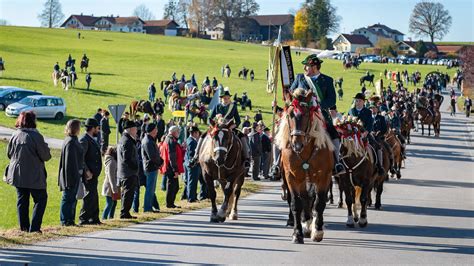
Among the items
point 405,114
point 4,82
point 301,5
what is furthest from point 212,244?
point 301,5

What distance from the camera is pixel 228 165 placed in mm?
15555

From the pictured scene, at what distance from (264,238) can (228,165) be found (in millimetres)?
2740

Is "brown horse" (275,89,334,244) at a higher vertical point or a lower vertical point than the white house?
lower

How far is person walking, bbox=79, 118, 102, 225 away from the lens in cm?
1411

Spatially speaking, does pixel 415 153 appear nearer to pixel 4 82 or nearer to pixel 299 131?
pixel 299 131

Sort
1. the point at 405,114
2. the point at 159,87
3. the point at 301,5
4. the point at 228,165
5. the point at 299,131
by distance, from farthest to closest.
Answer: the point at 301,5 < the point at 159,87 < the point at 405,114 < the point at 228,165 < the point at 299,131

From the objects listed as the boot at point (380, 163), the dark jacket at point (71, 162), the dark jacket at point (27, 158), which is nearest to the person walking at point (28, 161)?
the dark jacket at point (27, 158)

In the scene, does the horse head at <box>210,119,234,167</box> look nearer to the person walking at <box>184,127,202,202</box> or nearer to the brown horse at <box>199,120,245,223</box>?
the brown horse at <box>199,120,245,223</box>

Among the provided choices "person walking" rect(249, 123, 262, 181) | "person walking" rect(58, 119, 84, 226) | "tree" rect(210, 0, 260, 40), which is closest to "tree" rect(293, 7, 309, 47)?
"tree" rect(210, 0, 260, 40)

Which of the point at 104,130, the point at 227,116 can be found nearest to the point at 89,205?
the point at 227,116

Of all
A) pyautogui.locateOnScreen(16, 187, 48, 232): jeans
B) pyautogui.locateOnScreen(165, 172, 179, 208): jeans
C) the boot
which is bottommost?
pyautogui.locateOnScreen(165, 172, 179, 208): jeans

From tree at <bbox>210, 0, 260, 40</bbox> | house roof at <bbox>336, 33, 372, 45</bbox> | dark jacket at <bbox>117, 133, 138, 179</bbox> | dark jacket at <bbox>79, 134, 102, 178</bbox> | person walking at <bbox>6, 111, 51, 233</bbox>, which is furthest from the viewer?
house roof at <bbox>336, 33, 372, 45</bbox>

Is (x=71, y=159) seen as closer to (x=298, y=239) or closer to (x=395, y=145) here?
(x=298, y=239)

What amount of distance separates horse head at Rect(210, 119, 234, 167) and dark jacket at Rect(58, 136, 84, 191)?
9.35 ft
